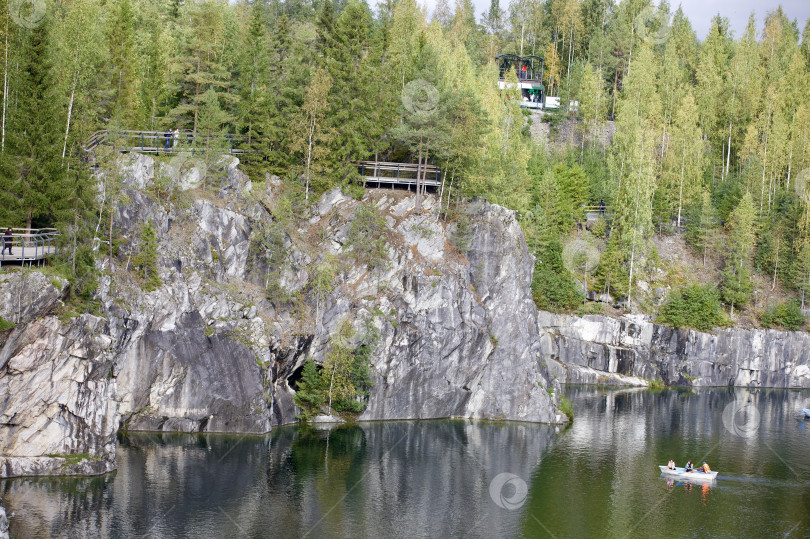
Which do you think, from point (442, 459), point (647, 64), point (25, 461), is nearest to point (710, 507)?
point (442, 459)

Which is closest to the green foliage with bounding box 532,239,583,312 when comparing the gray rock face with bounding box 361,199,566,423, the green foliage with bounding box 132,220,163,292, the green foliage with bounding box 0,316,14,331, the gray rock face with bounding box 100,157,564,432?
the gray rock face with bounding box 100,157,564,432

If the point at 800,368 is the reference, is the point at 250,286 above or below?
above

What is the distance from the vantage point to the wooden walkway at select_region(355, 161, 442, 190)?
76750 mm

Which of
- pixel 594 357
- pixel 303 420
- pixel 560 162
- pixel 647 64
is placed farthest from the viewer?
pixel 647 64

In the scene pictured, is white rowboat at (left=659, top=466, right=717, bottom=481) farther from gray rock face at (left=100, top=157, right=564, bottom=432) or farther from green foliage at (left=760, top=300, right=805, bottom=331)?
green foliage at (left=760, top=300, right=805, bottom=331)

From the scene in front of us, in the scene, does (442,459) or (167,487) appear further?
(442,459)

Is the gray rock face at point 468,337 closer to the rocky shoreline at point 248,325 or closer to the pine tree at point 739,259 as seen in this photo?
the rocky shoreline at point 248,325

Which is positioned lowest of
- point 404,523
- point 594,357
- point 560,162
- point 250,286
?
point 404,523

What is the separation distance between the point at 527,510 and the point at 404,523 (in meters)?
8.35

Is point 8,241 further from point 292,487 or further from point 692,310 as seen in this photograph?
point 692,310

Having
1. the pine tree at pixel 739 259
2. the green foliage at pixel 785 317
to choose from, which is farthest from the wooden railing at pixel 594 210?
the green foliage at pixel 785 317

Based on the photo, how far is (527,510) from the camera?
50.0 metres

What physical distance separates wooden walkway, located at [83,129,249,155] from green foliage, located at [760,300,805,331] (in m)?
65.5

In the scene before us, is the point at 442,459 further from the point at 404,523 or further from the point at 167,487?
the point at 167,487
